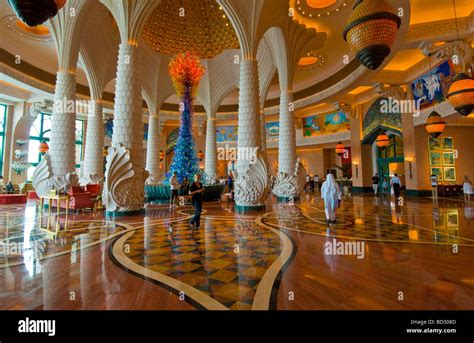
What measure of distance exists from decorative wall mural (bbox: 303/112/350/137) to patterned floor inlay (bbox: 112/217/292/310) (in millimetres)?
15384

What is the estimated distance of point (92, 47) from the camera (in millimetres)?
10969

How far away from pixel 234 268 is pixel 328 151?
20.3 metres

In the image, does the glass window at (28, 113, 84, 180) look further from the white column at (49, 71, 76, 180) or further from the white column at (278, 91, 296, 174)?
the white column at (278, 91, 296, 174)

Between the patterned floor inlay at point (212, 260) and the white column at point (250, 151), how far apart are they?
2471 millimetres

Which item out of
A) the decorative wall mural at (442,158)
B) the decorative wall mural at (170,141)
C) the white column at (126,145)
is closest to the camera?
the white column at (126,145)

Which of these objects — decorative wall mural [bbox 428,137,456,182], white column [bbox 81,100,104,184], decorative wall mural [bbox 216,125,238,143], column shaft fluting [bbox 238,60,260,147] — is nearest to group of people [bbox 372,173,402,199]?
decorative wall mural [bbox 428,137,456,182]

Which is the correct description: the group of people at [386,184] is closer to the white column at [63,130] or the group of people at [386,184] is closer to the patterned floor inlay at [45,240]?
the patterned floor inlay at [45,240]

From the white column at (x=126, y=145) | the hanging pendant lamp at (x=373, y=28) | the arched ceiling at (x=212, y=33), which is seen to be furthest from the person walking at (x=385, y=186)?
the white column at (x=126, y=145)

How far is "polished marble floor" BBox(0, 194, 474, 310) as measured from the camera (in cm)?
186

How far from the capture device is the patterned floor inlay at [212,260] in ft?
6.48

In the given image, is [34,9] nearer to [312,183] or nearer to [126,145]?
[126,145]

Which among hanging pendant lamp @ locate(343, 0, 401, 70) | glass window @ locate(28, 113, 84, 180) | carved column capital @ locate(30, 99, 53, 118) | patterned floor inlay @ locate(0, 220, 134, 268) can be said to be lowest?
patterned floor inlay @ locate(0, 220, 134, 268)
